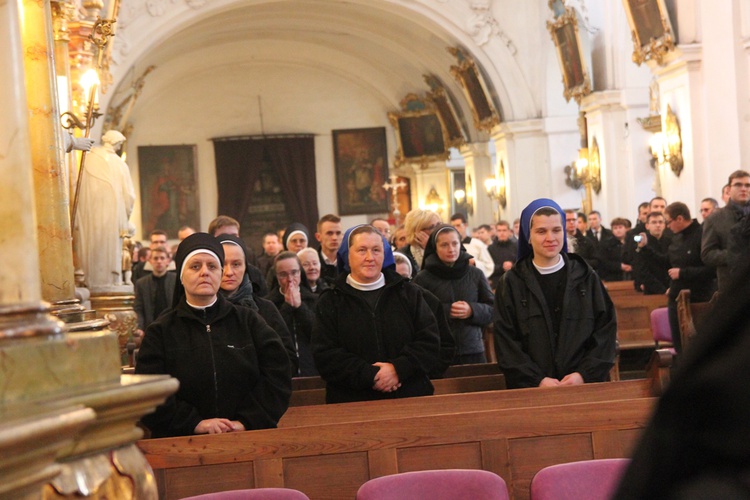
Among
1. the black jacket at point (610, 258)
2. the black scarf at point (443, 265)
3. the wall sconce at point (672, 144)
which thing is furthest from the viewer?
the wall sconce at point (672, 144)

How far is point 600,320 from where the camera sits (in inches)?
225

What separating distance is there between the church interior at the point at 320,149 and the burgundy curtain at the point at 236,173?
0.06 metres

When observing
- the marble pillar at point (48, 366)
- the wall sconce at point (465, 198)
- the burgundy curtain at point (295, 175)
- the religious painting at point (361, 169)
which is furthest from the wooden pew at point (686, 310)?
the religious painting at point (361, 169)

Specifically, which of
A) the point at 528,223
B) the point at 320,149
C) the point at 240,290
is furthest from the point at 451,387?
the point at 320,149

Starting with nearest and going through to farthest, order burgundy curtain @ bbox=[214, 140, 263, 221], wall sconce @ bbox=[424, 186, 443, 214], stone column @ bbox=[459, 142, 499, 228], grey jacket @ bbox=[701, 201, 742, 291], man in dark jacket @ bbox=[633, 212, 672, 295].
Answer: grey jacket @ bbox=[701, 201, 742, 291] → man in dark jacket @ bbox=[633, 212, 672, 295] → stone column @ bbox=[459, 142, 499, 228] → wall sconce @ bbox=[424, 186, 443, 214] → burgundy curtain @ bbox=[214, 140, 263, 221]

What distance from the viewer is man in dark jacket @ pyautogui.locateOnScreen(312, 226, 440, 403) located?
554cm

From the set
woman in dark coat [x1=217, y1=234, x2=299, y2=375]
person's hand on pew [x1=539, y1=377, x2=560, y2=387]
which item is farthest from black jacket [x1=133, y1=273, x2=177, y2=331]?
person's hand on pew [x1=539, y1=377, x2=560, y2=387]

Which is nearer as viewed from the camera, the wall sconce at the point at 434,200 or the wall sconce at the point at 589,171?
the wall sconce at the point at 589,171

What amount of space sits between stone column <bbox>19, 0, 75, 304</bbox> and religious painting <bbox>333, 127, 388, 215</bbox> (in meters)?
26.6

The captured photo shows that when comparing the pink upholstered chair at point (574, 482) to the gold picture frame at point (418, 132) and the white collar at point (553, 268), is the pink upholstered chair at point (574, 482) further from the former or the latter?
the gold picture frame at point (418, 132)

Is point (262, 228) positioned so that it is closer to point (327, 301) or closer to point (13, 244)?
point (327, 301)

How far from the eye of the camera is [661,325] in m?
10.2

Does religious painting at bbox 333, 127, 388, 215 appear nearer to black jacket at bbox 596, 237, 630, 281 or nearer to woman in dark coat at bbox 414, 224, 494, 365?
black jacket at bbox 596, 237, 630, 281

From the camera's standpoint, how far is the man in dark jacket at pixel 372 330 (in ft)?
18.2
